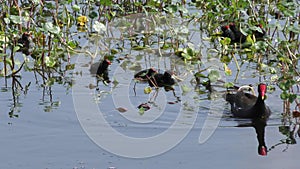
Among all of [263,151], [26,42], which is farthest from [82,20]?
[263,151]

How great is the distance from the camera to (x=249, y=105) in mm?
7941

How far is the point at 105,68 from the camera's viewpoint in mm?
9234

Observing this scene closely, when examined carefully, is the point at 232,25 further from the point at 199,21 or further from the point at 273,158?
the point at 273,158

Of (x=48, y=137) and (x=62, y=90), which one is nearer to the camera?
(x=48, y=137)

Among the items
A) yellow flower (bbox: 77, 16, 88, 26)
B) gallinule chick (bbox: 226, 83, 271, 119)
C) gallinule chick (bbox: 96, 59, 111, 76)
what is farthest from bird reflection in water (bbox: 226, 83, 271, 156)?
yellow flower (bbox: 77, 16, 88, 26)

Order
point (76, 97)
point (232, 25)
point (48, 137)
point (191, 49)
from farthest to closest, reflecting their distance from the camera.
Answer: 1. point (232, 25)
2. point (191, 49)
3. point (76, 97)
4. point (48, 137)

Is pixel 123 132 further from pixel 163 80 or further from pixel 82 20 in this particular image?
pixel 82 20

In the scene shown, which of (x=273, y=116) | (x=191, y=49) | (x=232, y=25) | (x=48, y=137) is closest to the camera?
(x=48, y=137)

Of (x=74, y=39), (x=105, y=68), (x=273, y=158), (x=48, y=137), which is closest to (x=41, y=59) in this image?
(x=105, y=68)

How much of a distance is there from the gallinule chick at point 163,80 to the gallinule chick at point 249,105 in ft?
2.77

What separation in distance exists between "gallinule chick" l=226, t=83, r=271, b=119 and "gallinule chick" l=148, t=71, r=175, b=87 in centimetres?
84

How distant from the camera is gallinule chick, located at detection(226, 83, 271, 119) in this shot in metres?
7.71

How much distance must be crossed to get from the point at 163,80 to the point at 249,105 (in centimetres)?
123

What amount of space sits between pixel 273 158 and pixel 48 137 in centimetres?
188
